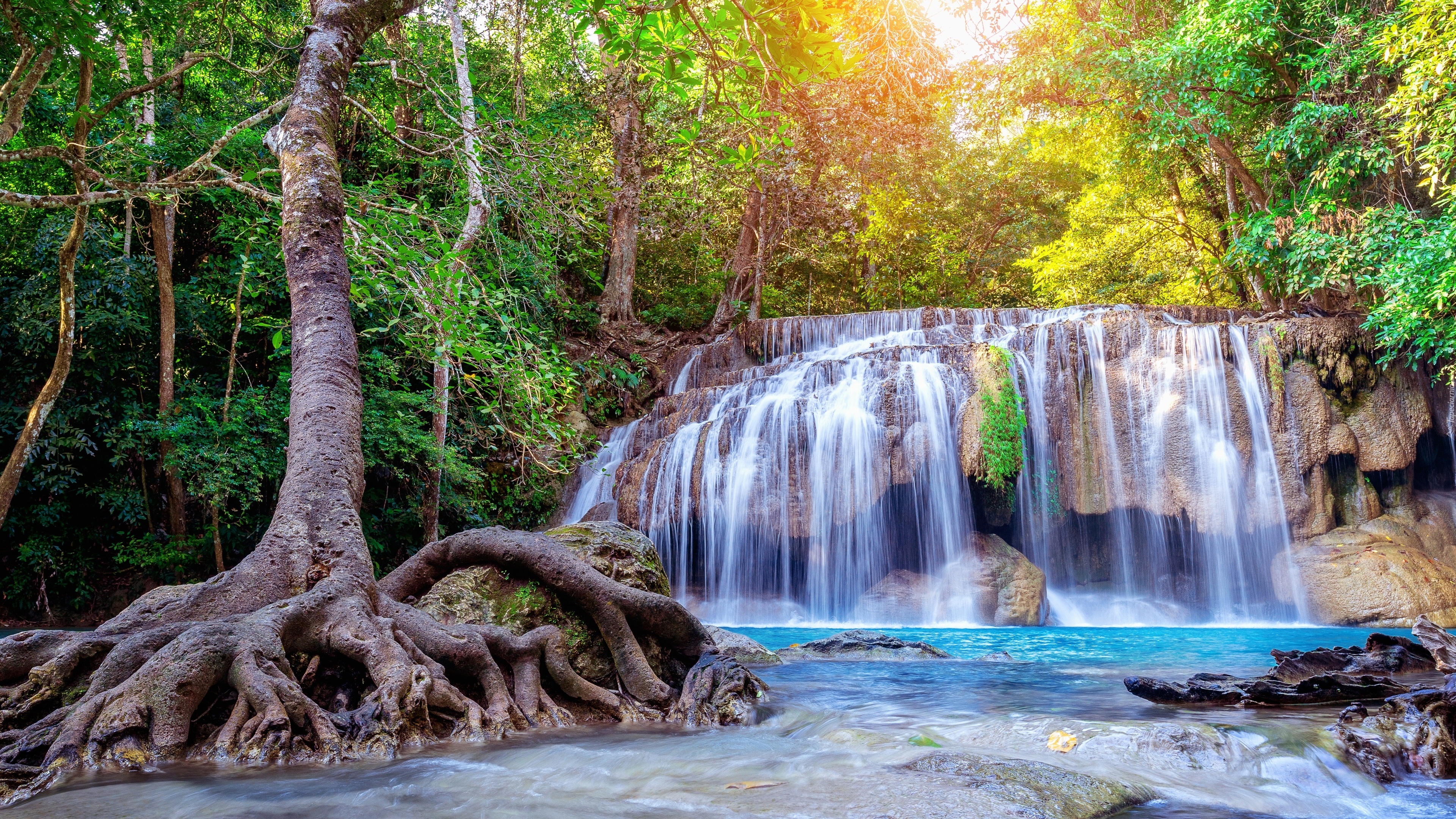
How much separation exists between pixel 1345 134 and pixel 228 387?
18687mm

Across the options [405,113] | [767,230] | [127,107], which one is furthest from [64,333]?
[767,230]

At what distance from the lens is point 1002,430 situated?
13852mm

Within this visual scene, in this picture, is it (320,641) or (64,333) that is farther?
(64,333)

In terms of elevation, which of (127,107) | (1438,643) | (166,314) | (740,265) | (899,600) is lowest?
(899,600)

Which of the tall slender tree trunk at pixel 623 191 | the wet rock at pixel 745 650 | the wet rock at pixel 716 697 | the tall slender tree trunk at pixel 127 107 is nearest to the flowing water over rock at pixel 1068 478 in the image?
the wet rock at pixel 745 650

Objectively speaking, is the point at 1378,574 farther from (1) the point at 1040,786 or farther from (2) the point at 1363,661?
(1) the point at 1040,786

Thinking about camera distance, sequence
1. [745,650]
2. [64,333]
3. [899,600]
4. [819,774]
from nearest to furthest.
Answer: [819,774]
[745,650]
[64,333]
[899,600]

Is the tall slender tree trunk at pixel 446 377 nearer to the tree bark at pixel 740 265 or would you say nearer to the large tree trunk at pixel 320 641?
the large tree trunk at pixel 320 641

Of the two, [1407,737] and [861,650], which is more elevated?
[1407,737]

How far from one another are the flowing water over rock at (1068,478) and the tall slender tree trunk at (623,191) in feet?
22.4

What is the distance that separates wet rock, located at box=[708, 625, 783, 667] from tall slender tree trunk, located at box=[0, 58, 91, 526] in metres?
7.61

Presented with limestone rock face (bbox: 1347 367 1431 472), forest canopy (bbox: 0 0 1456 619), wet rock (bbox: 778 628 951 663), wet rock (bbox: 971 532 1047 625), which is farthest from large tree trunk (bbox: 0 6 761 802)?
limestone rock face (bbox: 1347 367 1431 472)

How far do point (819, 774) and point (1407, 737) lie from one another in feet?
8.23

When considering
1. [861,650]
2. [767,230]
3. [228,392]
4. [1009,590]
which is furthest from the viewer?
[767,230]
